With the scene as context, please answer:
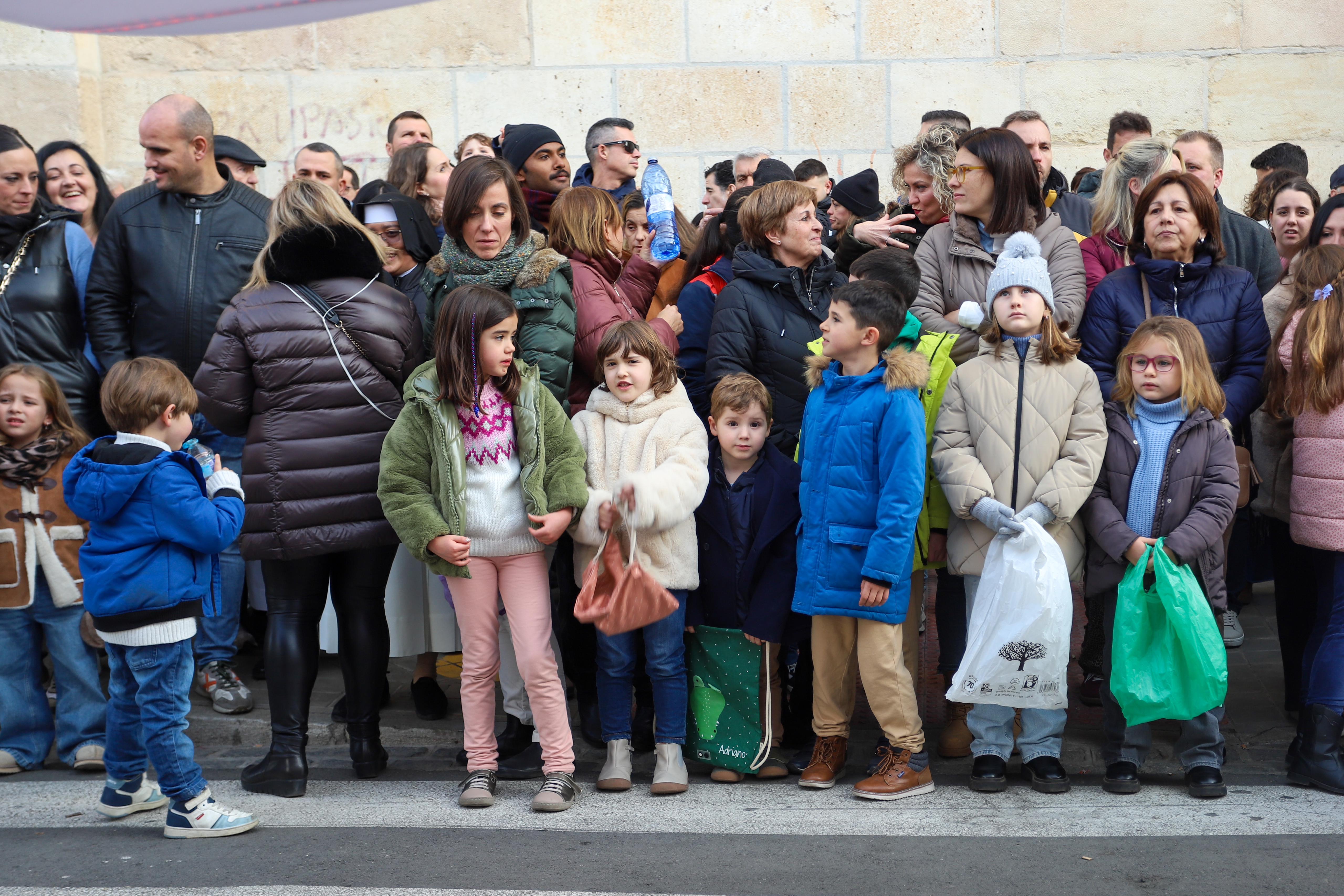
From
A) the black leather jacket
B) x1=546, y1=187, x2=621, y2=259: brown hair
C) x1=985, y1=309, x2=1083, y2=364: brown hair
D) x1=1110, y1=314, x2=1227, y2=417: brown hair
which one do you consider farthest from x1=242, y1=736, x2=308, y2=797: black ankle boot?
x1=1110, y1=314, x2=1227, y2=417: brown hair

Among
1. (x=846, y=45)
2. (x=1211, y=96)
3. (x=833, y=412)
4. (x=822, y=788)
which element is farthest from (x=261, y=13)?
(x=1211, y=96)

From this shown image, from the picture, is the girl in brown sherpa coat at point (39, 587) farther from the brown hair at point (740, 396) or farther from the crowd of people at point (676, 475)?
the brown hair at point (740, 396)

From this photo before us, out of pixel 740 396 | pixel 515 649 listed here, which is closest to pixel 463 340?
pixel 740 396

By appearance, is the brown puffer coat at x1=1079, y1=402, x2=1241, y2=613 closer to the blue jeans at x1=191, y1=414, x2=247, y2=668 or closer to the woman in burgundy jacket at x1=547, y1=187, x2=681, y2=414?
the woman in burgundy jacket at x1=547, y1=187, x2=681, y2=414

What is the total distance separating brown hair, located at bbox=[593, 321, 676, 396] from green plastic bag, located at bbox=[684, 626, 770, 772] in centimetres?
95

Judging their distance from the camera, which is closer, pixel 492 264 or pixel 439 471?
pixel 439 471

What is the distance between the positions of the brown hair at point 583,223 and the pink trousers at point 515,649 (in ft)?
4.69

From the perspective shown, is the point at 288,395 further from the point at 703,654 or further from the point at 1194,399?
the point at 1194,399

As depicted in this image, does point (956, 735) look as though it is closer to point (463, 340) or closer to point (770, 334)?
point (770, 334)

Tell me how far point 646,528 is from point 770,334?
1038 millimetres

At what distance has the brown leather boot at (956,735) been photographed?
4902 mm

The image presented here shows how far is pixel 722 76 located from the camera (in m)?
9.03

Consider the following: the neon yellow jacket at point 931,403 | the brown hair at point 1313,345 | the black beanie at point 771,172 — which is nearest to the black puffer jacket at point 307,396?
the neon yellow jacket at point 931,403

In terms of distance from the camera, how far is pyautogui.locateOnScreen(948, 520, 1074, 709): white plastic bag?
170 inches
